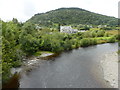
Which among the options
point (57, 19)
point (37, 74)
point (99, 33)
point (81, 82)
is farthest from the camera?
point (57, 19)

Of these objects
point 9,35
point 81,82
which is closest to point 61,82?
point 81,82

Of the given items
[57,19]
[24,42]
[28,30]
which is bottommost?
[24,42]

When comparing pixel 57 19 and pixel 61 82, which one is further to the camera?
pixel 57 19

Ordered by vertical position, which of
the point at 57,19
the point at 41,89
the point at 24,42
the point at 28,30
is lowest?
the point at 41,89

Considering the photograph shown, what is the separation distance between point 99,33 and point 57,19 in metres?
91.1

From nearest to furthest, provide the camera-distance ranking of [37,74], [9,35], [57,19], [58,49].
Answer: [37,74] → [9,35] → [58,49] → [57,19]

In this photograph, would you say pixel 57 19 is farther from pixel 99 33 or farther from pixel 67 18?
pixel 99 33

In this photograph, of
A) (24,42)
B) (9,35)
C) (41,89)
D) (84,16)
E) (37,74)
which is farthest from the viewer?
(84,16)

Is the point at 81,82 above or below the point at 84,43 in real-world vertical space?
below

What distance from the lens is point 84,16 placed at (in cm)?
19450

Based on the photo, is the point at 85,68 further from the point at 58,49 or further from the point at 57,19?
the point at 57,19

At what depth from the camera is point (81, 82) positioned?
24.2 meters

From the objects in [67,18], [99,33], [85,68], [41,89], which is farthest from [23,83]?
[67,18]

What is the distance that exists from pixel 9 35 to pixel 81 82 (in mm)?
21342
